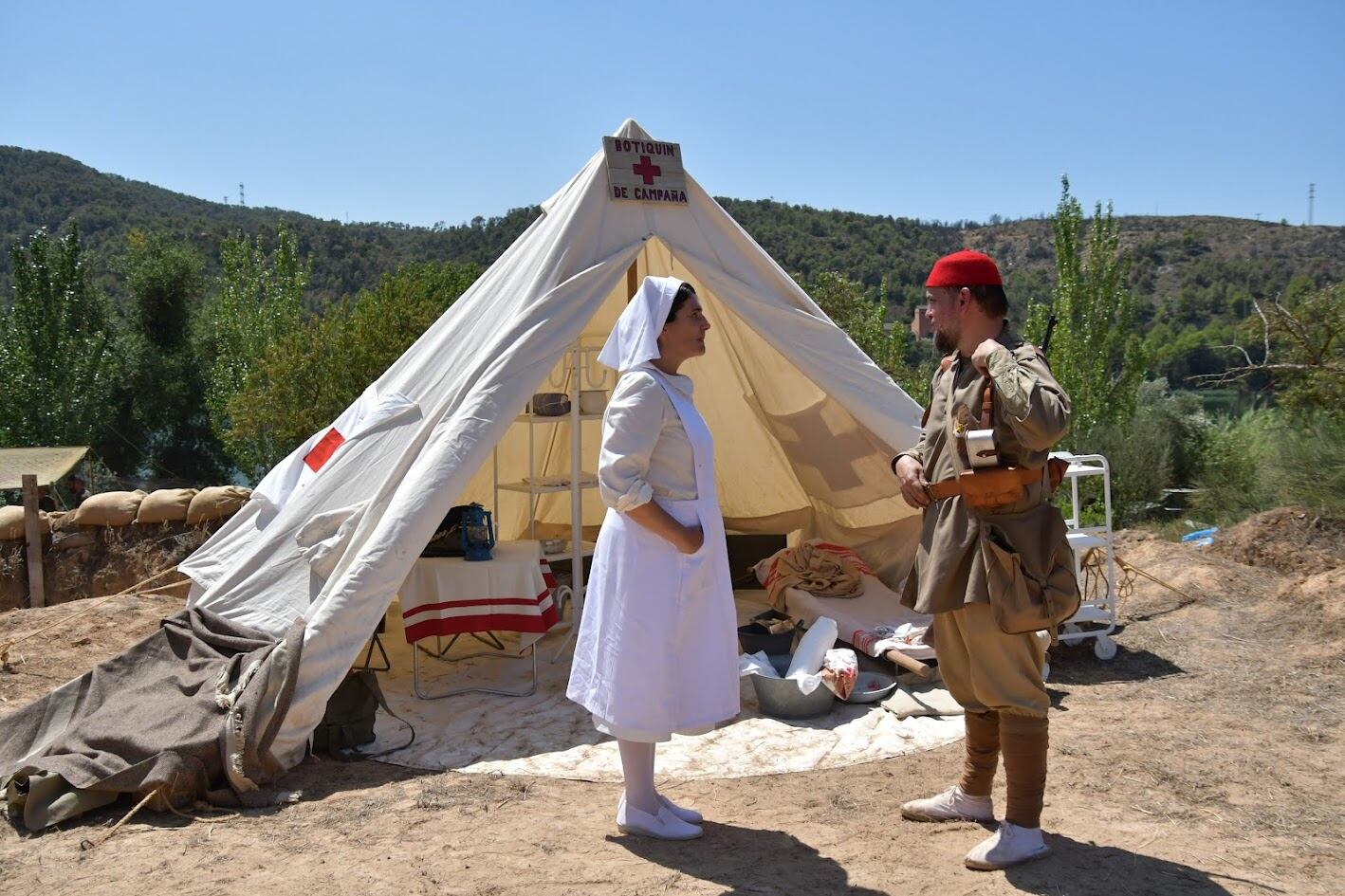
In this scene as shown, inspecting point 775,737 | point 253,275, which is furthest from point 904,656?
point 253,275

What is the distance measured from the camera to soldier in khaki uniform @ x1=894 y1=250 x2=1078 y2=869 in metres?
2.70

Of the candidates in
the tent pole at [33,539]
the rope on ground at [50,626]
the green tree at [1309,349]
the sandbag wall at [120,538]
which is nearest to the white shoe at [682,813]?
the rope on ground at [50,626]

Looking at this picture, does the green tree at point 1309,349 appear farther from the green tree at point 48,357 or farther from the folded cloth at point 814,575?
the green tree at point 48,357

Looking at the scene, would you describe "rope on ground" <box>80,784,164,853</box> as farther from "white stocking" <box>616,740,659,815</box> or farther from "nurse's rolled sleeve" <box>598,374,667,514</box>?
"nurse's rolled sleeve" <box>598,374,667,514</box>

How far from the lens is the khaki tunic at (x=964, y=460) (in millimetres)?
2600

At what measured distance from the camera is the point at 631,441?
2.89 m

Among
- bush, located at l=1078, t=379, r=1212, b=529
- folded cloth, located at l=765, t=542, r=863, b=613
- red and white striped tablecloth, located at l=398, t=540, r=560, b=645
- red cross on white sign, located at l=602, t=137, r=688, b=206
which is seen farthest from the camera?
bush, located at l=1078, t=379, r=1212, b=529

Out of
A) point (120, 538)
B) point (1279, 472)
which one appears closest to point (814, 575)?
point (1279, 472)

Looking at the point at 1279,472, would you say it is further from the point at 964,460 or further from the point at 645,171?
the point at 964,460

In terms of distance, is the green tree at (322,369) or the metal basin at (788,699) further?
the green tree at (322,369)

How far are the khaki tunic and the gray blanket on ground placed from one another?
2.17 metres

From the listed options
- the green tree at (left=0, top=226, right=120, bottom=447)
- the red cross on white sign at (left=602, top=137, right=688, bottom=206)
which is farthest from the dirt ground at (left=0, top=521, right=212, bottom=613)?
the green tree at (left=0, top=226, right=120, bottom=447)

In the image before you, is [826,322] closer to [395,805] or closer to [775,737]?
[775,737]

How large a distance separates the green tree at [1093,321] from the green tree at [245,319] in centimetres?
1093
